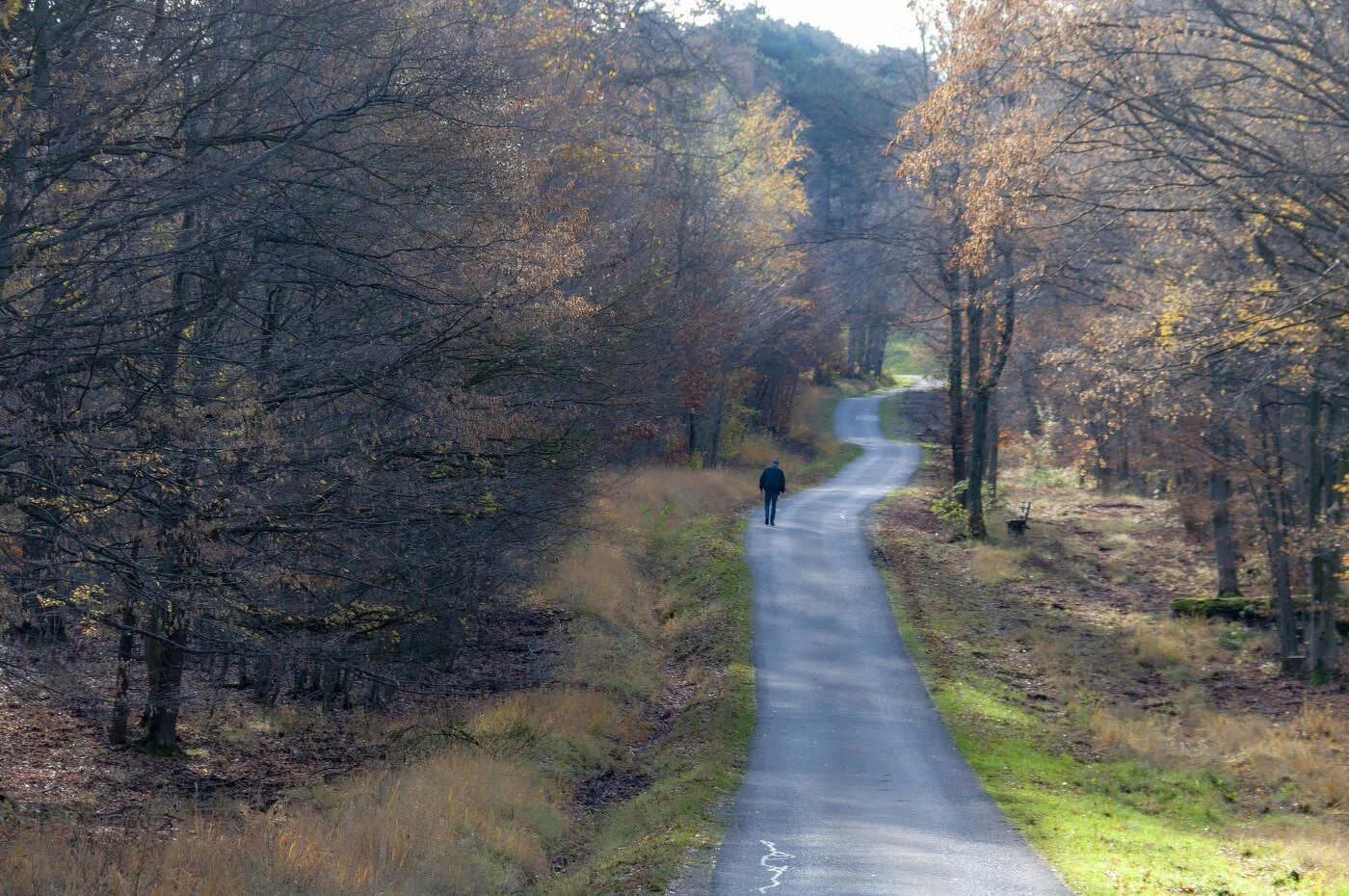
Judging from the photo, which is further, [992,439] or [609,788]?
[992,439]

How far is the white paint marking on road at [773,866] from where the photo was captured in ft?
28.4

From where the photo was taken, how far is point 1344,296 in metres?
12.5

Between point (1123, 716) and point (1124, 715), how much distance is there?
0.13 meters

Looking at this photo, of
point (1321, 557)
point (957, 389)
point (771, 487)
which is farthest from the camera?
point (957, 389)

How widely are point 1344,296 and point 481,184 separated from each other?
913cm

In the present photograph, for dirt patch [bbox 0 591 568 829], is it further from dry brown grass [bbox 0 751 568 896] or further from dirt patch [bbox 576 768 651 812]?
dirt patch [bbox 576 768 651 812]

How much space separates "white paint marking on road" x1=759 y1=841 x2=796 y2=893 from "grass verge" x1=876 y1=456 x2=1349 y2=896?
7.08ft

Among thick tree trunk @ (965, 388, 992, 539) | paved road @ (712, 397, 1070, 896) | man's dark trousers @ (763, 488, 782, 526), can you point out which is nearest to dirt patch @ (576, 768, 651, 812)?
paved road @ (712, 397, 1070, 896)

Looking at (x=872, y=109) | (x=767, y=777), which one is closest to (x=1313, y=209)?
(x=767, y=777)

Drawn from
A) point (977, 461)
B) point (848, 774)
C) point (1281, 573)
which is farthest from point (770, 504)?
point (848, 774)

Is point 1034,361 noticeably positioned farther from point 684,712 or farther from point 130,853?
point 130,853

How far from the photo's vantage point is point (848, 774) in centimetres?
1296

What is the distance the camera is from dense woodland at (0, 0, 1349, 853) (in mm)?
8875

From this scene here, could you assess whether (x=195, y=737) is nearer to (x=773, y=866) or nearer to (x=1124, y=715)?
(x=773, y=866)
